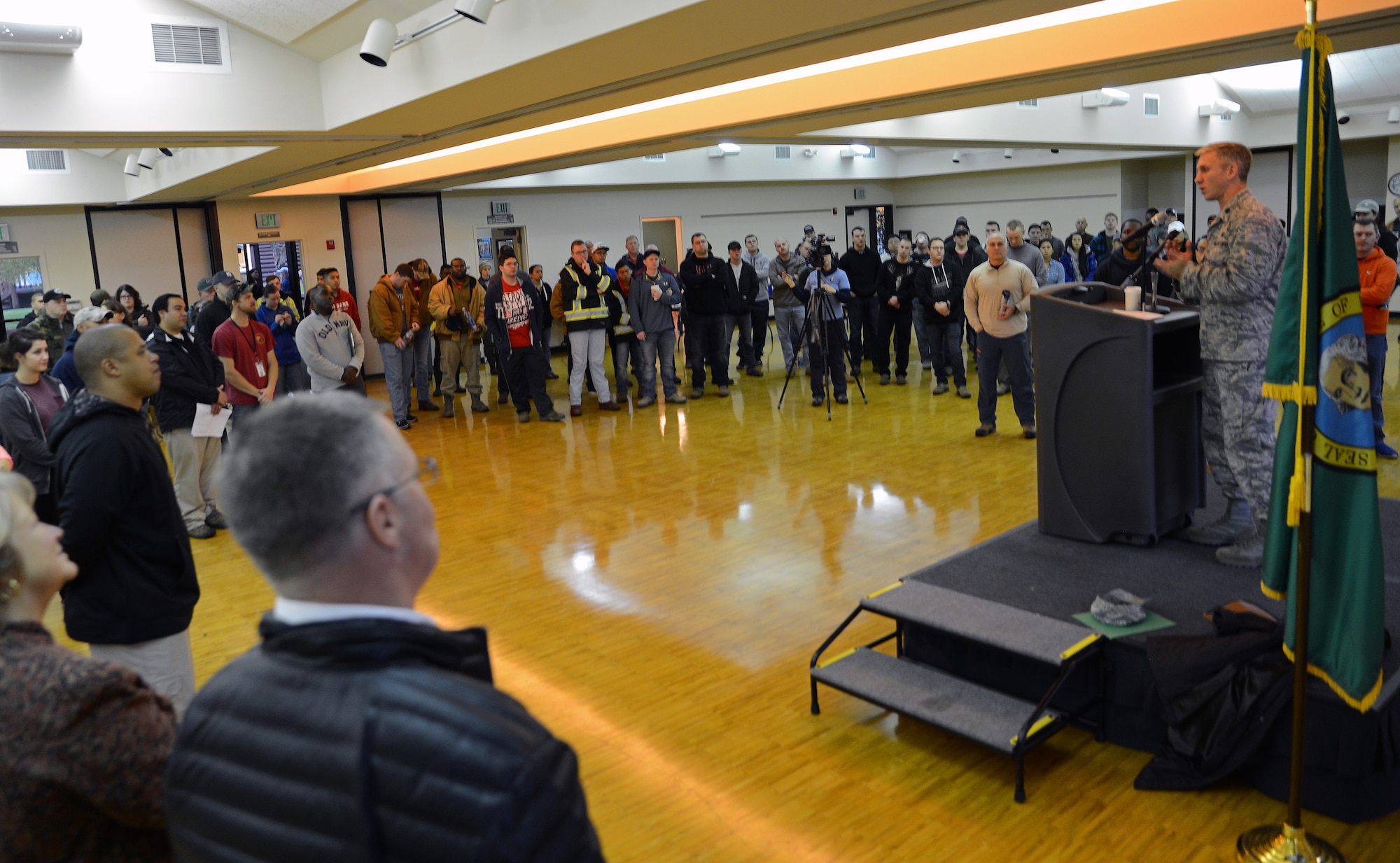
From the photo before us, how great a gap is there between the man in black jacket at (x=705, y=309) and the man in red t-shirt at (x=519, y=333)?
1.54m

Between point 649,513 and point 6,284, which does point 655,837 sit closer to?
point 649,513

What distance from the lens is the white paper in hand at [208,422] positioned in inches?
231

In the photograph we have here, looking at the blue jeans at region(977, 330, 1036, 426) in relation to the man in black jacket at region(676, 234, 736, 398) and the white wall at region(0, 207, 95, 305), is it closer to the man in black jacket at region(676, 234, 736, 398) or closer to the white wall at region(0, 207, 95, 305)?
the man in black jacket at region(676, 234, 736, 398)

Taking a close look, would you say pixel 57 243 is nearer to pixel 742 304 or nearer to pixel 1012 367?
pixel 742 304

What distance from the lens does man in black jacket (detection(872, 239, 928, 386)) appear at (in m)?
9.80

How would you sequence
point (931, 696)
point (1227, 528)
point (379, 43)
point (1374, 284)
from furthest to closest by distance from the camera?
point (1374, 284)
point (379, 43)
point (1227, 528)
point (931, 696)

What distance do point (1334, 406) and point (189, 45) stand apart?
6.14 meters

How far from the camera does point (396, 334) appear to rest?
30.8 feet

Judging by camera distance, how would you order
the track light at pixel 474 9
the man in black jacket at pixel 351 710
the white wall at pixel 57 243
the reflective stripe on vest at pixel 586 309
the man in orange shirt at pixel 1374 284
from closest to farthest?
the man in black jacket at pixel 351 710, the track light at pixel 474 9, the man in orange shirt at pixel 1374 284, the reflective stripe on vest at pixel 586 309, the white wall at pixel 57 243

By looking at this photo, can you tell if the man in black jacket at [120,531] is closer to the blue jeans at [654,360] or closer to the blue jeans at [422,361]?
the blue jeans at [654,360]

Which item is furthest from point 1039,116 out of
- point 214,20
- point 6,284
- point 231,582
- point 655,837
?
point 6,284

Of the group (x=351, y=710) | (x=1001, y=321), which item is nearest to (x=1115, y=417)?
(x=1001, y=321)

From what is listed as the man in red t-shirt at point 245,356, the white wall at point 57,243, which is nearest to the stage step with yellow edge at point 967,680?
the man in red t-shirt at point 245,356

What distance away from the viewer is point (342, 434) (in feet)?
3.50
